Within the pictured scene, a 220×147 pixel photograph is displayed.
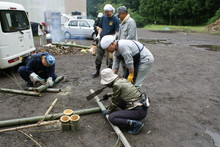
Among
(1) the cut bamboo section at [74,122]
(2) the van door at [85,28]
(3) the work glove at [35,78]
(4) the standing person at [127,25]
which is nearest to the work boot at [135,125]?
(1) the cut bamboo section at [74,122]

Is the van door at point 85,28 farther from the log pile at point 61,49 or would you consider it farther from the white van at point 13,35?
the white van at point 13,35

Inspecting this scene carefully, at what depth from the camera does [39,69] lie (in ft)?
15.1

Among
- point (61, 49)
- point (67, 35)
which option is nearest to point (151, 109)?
point (61, 49)

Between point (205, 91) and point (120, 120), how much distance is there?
118 inches

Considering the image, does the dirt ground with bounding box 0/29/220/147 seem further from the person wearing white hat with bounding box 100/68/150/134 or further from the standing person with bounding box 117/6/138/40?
the standing person with bounding box 117/6/138/40

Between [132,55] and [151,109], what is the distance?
4.35 ft

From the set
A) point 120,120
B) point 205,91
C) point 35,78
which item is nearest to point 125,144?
point 120,120

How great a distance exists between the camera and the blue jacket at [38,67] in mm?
4453

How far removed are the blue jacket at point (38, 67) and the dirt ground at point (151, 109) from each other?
0.48 metres

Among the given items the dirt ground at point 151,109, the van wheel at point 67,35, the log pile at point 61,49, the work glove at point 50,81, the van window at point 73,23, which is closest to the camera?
the dirt ground at point 151,109

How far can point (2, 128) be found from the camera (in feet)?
10.3

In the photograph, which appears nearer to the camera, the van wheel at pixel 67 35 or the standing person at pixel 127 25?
the standing person at pixel 127 25

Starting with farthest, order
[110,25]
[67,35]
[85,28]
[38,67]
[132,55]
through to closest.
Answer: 1. [67,35]
2. [85,28]
3. [110,25]
4. [38,67]
5. [132,55]

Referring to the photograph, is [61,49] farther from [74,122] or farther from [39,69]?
[74,122]
